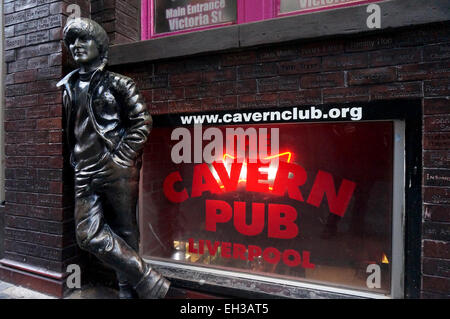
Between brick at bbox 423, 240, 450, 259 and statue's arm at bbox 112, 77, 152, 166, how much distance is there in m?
2.57

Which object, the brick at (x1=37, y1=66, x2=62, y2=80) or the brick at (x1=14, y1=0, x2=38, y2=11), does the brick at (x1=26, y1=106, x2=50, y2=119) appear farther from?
the brick at (x1=14, y1=0, x2=38, y2=11)

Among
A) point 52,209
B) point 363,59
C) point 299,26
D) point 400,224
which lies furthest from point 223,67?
point 52,209

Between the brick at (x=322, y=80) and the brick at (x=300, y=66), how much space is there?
0.21 feet

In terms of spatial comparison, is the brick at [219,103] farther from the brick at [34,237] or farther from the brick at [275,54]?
the brick at [34,237]

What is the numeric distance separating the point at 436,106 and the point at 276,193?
1656mm

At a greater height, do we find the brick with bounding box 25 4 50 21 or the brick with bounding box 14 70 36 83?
the brick with bounding box 25 4 50 21

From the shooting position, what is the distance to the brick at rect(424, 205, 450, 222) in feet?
7.62

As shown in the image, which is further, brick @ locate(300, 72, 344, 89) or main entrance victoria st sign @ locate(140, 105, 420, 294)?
main entrance victoria st sign @ locate(140, 105, 420, 294)

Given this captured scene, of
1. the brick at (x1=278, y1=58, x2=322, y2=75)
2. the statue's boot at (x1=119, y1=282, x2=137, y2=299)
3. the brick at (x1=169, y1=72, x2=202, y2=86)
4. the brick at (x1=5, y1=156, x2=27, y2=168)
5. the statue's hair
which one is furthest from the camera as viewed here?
the brick at (x1=5, y1=156, x2=27, y2=168)

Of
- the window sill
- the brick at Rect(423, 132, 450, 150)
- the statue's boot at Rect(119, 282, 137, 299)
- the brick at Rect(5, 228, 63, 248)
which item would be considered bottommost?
the statue's boot at Rect(119, 282, 137, 299)

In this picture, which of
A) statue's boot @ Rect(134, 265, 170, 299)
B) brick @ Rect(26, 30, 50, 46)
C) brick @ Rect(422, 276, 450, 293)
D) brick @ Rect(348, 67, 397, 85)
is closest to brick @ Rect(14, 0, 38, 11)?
brick @ Rect(26, 30, 50, 46)

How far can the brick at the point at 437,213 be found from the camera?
232 centimetres

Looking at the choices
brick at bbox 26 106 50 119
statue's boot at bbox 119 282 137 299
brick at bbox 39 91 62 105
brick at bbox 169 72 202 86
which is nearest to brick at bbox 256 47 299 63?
brick at bbox 169 72 202 86

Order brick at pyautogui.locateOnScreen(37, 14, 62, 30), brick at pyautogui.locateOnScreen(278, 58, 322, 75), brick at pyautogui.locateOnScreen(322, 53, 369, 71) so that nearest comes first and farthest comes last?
brick at pyautogui.locateOnScreen(322, 53, 369, 71), brick at pyautogui.locateOnScreen(278, 58, 322, 75), brick at pyautogui.locateOnScreen(37, 14, 62, 30)
